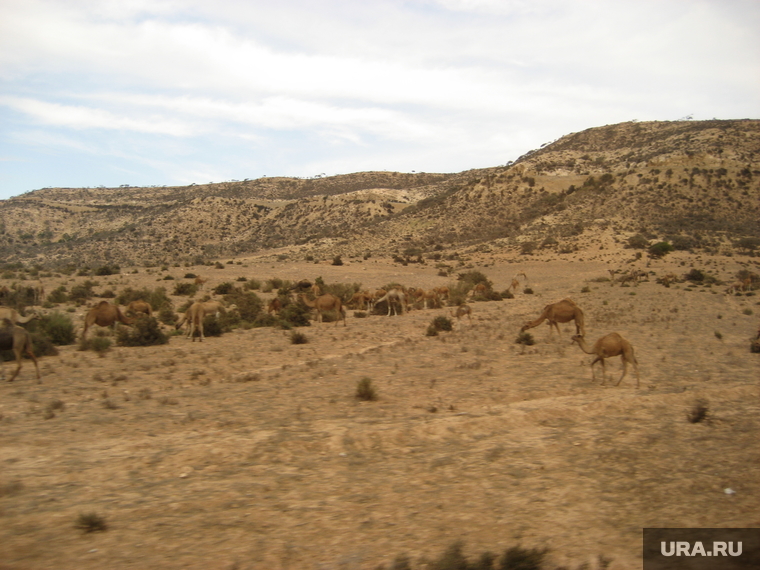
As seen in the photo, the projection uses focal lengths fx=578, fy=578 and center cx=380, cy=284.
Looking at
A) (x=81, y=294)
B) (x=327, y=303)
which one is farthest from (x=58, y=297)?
(x=327, y=303)

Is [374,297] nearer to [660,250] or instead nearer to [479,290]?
[479,290]

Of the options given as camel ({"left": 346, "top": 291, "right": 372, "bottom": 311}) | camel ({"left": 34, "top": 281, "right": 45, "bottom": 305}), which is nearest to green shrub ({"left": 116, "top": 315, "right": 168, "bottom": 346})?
camel ({"left": 346, "top": 291, "right": 372, "bottom": 311})

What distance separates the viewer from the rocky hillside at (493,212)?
213 ft

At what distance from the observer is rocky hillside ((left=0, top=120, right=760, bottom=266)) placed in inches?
2562

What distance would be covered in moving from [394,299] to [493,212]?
54.1 m

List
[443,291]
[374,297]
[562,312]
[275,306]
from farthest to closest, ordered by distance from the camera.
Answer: [443,291]
[374,297]
[275,306]
[562,312]

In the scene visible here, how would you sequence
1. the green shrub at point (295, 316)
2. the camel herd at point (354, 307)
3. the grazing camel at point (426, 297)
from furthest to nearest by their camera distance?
the grazing camel at point (426, 297) < the green shrub at point (295, 316) < the camel herd at point (354, 307)

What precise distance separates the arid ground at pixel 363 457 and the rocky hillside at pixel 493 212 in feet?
149

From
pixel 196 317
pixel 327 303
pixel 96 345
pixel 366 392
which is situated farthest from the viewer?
pixel 327 303

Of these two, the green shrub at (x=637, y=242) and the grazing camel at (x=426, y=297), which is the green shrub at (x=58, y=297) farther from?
the green shrub at (x=637, y=242)

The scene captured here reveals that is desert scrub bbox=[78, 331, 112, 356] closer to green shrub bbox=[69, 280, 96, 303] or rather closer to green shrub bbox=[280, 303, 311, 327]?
green shrub bbox=[280, 303, 311, 327]

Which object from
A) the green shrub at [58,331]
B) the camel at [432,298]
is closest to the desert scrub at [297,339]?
the green shrub at [58,331]

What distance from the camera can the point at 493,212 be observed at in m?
77.4

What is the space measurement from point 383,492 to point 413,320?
57.7 feet
